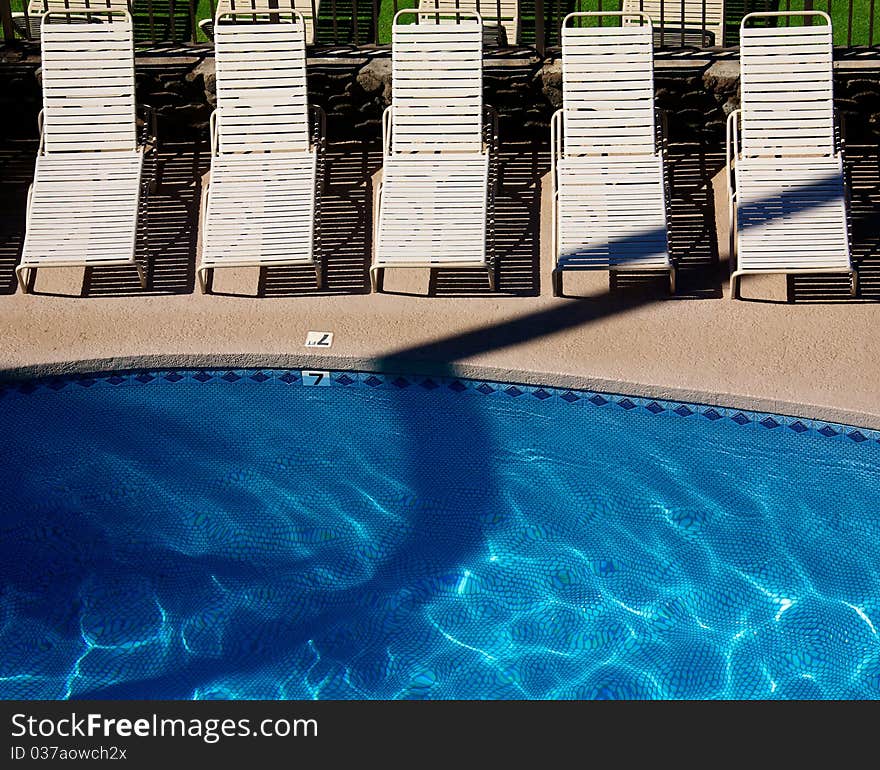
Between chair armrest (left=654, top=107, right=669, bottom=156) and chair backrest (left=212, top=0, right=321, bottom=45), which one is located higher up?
chair backrest (left=212, top=0, right=321, bottom=45)

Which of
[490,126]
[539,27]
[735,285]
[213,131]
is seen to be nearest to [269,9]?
[213,131]

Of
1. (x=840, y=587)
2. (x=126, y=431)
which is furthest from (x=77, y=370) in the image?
(x=840, y=587)

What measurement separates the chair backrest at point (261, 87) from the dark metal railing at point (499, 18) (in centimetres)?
61

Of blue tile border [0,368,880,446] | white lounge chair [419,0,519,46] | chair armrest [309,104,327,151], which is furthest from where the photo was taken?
white lounge chair [419,0,519,46]

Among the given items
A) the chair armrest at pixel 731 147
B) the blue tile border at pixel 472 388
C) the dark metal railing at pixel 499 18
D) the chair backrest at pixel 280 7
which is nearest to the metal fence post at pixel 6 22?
the dark metal railing at pixel 499 18

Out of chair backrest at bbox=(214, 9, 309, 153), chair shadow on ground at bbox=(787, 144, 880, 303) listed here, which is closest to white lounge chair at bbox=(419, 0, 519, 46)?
chair backrest at bbox=(214, 9, 309, 153)

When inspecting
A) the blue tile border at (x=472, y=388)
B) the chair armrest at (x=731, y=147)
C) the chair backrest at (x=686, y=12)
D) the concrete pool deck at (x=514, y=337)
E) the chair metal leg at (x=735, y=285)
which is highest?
the chair backrest at (x=686, y=12)

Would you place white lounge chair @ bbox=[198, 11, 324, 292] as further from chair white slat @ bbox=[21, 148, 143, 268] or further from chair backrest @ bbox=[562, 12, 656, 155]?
chair backrest @ bbox=[562, 12, 656, 155]

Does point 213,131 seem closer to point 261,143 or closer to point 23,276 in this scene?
point 261,143

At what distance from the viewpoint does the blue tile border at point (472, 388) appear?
360 inches

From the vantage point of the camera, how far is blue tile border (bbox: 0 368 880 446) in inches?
360

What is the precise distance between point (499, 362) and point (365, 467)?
3.25 ft

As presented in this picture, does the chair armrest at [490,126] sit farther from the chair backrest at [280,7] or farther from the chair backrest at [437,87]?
the chair backrest at [280,7]

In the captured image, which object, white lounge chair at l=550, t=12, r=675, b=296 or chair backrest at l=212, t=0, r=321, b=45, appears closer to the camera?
white lounge chair at l=550, t=12, r=675, b=296
